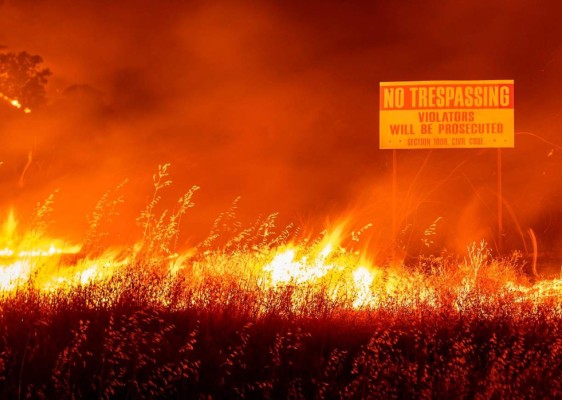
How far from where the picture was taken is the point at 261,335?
611 cm

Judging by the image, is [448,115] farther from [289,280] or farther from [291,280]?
[291,280]

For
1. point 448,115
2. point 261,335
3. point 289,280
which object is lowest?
point 261,335

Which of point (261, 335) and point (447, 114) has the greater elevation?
point (447, 114)

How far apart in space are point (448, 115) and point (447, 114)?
0.03 metres

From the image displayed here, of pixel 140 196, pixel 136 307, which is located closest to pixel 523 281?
pixel 136 307

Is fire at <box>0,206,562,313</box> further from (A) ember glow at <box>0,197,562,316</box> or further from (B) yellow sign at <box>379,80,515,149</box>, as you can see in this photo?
(B) yellow sign at <box>379,80,515,149</box>

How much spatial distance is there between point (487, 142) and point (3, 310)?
37.2ft

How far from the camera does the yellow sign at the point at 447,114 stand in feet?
46.3

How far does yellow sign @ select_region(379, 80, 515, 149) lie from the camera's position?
46.3 ft

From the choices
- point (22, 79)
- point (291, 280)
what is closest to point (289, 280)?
point (291, 280)

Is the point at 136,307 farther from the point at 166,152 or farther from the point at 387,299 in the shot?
the point at 166,152

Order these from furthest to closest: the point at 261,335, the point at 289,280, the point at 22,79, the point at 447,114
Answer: the point at 22,79 → the point at 447,114 → the point at 289,280 → the point at 261,335

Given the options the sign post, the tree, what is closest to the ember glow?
the sign post

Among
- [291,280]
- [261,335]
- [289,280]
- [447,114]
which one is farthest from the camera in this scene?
[447,114]
